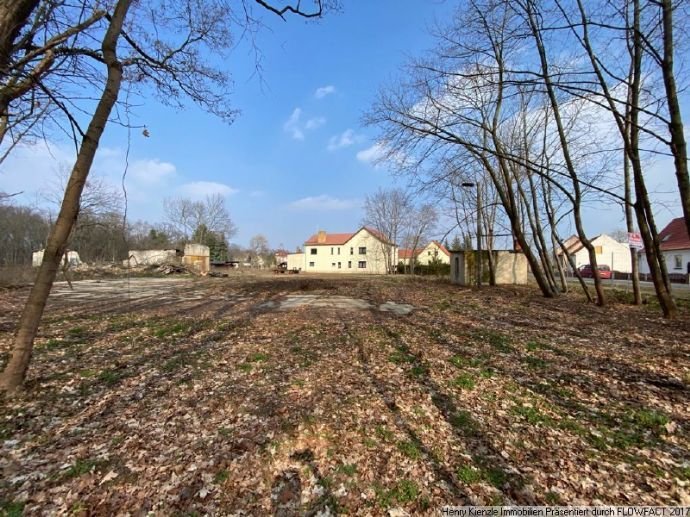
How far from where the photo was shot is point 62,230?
4.07 m

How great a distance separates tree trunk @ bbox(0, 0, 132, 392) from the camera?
13.2 feet

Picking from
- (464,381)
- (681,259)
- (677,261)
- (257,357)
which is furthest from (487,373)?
(677,261)

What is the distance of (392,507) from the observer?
2.34 m

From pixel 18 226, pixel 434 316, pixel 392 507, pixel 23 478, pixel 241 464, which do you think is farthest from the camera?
pixel 18 226

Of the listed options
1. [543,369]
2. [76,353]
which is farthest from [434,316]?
[76,353]

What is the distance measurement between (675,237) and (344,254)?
42.0 meters

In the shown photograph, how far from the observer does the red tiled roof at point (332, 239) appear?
6338cm

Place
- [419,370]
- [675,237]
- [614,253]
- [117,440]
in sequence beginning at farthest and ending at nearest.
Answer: [614,253]
[675,237]
[419,370]
[117,440]

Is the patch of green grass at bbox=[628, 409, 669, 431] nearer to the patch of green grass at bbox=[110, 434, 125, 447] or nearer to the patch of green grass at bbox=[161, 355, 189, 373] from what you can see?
the patch of green grass at bbox=[110, 434, 125, 447]

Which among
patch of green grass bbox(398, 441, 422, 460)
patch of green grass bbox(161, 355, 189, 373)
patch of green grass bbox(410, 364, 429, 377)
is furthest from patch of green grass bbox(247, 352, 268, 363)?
patch of green grass bbox(398, 441, 422, 460)

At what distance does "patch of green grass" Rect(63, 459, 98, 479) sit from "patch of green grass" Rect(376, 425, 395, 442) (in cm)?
227

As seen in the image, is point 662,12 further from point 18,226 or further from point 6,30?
point 18,226

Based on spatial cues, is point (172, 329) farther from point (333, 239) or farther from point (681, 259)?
point (333, 239)

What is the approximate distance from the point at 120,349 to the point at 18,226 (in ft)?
161
